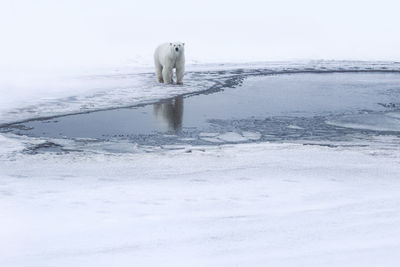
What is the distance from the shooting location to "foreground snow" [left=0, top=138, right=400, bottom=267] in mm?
3193

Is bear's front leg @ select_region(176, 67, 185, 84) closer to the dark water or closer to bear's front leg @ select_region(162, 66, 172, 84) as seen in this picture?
bear's front leg @ select_region(162, 66, 172, 84)

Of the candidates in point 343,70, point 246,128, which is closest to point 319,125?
point 246,128

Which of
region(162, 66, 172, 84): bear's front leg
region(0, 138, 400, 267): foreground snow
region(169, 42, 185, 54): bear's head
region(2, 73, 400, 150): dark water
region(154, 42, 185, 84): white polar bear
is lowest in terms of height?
region(0, 138, 400, 267): foreground snow

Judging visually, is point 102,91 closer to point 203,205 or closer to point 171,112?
point 171,112

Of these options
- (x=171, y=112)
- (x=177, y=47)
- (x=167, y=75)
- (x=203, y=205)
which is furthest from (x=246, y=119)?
(x=167, y=75)

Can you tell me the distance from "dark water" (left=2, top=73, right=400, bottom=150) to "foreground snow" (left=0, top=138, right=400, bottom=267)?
0.94 metres

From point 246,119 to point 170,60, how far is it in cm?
393

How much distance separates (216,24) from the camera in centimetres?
3403

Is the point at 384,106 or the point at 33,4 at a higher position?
the point at 33,4

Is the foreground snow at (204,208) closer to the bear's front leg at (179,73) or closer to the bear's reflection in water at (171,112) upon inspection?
the bear's reflection in water at (171,112)

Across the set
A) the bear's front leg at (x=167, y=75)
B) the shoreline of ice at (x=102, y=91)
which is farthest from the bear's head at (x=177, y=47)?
the shoreline of ice at (x=102, y=91)

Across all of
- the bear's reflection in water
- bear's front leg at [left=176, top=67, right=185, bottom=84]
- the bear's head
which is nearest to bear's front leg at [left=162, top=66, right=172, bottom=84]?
bear's front leg at [left=176, top=67, right=185, bottom=84]

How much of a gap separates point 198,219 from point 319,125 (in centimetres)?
424

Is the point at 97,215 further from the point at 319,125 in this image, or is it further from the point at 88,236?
the point at 319,125
